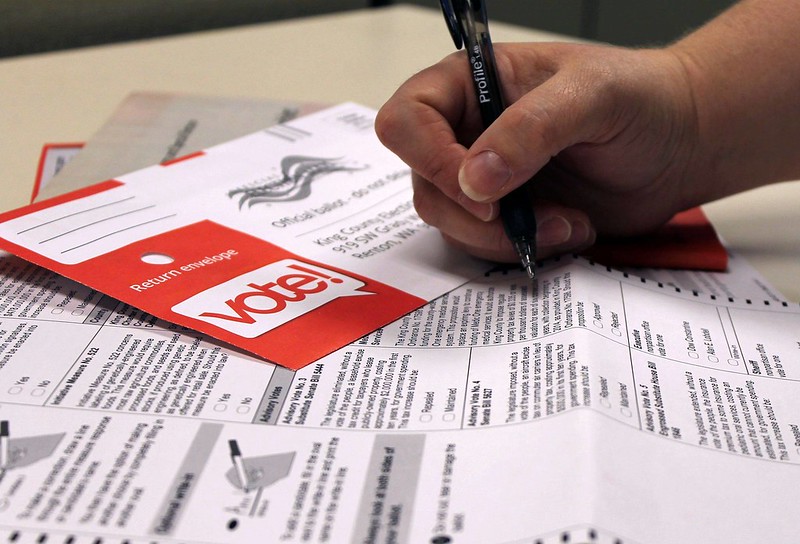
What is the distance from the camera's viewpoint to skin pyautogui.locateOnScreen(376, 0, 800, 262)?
0.52 metres

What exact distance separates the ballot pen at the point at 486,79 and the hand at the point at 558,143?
0.01 m

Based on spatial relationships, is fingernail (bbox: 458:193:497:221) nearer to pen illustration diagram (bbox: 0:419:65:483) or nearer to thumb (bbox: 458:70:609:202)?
thumb (bbox: 458:70:609:202)

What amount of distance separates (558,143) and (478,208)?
6 cm

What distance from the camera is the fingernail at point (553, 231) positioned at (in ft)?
1.80

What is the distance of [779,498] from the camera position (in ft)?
1.16

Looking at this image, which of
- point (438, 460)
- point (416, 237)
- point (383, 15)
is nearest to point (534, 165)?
point (416, 237)

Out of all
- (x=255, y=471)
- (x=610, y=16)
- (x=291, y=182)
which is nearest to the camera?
(x=255, y=471)

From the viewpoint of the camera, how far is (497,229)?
0.55 metres

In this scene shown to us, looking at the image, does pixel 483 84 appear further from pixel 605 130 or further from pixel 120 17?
pixel 120 17

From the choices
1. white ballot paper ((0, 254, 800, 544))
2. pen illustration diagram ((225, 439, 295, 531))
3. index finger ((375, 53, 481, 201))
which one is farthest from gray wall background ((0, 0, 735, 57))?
pen illustration diagram ((225, 439, 295, 531))

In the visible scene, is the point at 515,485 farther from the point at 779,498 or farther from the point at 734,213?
the point at 734,213

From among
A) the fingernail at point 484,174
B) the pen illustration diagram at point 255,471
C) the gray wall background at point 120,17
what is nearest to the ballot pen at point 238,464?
the pen illustration diagram at point 255,471

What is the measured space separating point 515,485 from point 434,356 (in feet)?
0.39

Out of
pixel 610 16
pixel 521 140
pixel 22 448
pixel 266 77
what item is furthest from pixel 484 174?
pixel 610 16
